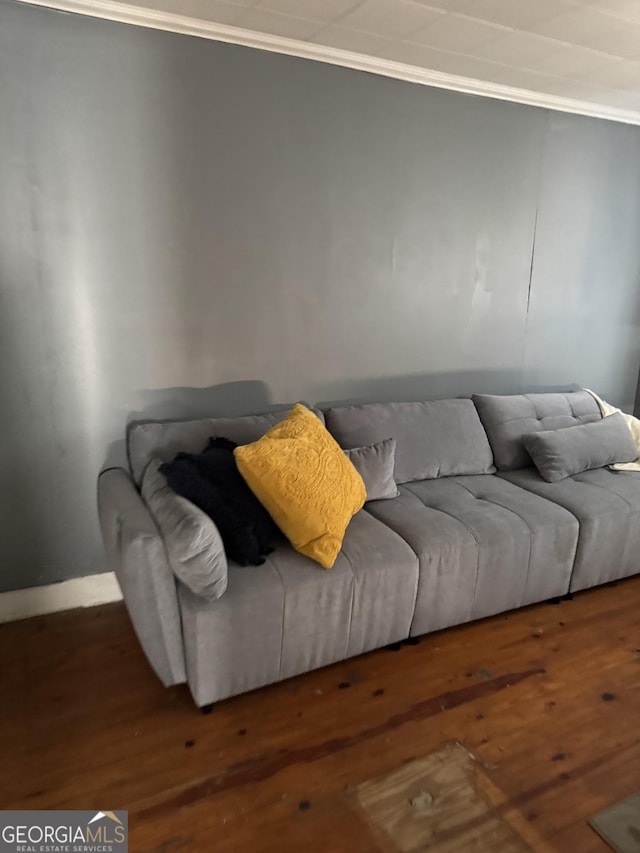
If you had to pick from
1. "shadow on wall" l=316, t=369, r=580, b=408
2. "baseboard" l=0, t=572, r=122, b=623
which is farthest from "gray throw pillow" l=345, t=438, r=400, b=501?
"baseboard" l=0, t=572, r=122, b=623

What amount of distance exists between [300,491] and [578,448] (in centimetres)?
163

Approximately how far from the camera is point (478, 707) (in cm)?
206

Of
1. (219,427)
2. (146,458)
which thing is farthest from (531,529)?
(146,458)

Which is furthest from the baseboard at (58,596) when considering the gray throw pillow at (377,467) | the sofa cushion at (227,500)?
the gray throw pillow at (377,467)

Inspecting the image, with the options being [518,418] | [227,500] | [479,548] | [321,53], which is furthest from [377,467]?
[321,53]

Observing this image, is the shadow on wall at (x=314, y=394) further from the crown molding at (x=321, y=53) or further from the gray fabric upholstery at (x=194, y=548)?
the crown molding at (x=321, y=53)

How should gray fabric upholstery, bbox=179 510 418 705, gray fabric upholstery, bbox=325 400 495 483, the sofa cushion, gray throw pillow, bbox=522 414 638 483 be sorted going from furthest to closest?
gray throw pillow, bbox=522 414 638 483 < gray fabric upholstery, bbox=325 400 495 483 < the sofa cushion < gray fabric upholstery, bbox=179 510 418 705

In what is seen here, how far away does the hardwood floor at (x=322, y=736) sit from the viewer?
162 centimetres

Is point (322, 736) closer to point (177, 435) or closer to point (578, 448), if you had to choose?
point (177, 435)

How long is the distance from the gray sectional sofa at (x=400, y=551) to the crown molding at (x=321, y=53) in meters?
1.51

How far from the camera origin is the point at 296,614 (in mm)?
2033

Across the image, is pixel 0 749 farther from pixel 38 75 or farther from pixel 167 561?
pixel 38 75

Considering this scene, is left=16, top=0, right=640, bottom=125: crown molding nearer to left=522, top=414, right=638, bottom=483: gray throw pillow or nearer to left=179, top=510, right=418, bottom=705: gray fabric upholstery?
left=522, top=414, right=638, bottom=483: gray throw pillow

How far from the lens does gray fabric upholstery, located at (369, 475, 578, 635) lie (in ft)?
7.65
